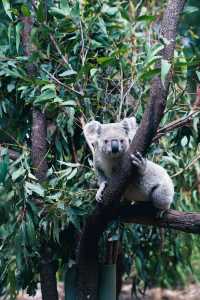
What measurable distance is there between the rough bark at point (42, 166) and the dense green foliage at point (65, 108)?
2.2 inches

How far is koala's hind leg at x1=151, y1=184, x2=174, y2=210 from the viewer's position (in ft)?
10.7

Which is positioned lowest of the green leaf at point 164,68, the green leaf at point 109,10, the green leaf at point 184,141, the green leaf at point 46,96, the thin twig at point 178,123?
the green leaf at point 184,141

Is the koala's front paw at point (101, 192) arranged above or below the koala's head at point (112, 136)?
below

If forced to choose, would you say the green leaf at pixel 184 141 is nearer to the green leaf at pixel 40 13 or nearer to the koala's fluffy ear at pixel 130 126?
the koala's fluffy ear at pixel 130 126

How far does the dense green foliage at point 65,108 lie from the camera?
327cm

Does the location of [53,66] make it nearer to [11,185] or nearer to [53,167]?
[53,167]

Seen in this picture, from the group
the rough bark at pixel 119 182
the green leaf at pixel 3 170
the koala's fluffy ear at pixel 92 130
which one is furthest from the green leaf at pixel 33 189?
the koala's fluffy ear at pixel 92 130

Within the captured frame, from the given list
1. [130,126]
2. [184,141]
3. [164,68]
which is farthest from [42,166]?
[164,68]

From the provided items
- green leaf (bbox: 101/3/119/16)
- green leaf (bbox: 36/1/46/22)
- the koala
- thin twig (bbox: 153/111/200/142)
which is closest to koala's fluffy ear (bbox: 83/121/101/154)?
the koala

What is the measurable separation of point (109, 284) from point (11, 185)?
1056mm

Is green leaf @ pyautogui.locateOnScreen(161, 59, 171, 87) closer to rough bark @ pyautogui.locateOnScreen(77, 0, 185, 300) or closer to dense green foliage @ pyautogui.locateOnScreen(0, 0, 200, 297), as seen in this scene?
rough bark @ pyautogui.locateOnScreen(77, 0, 185, 300)

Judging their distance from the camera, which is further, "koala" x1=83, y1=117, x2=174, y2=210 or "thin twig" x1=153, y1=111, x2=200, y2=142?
"koala" x1=83, y1=117, x2=174, y2=210

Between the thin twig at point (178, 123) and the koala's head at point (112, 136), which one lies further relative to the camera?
the koala's head at point (112, 136)

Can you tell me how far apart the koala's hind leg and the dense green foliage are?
0.43m
